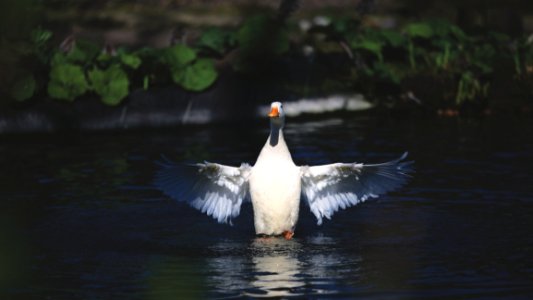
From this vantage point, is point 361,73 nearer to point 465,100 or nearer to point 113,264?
point 465,100

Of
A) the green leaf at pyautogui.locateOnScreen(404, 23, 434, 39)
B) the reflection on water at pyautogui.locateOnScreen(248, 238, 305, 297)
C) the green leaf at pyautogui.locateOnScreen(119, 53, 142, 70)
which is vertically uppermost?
the green leaf at pyautogui.locateOnScreen(404, 23, 434, 39)

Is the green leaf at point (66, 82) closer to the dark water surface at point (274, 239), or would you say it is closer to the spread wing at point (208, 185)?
the dark water surface at point (274, 239)

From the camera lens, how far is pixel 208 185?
7875 mm

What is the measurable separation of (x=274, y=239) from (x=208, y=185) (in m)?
0.65

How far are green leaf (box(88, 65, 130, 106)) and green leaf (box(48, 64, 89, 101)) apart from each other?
0.66ft

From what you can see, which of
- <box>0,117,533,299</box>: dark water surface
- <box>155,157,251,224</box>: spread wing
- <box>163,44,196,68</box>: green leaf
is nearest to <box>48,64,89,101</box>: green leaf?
<box>0,117,533,299</box>: dark water surface

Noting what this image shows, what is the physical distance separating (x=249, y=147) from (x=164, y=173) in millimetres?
5123

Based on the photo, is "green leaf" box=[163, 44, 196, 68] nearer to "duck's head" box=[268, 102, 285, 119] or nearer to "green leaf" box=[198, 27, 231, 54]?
"green leaf" box=[198, 27, 231, 54]

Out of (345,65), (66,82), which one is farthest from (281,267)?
(345,65)

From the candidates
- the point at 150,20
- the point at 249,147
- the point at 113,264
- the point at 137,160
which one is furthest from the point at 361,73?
the point at 113,264

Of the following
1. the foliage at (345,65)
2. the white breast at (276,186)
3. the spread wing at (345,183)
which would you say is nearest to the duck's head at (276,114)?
the white breast at (276,186)

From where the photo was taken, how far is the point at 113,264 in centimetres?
680

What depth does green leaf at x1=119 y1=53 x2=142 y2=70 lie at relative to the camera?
14141 millimetres

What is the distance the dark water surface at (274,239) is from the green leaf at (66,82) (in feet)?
1.97
